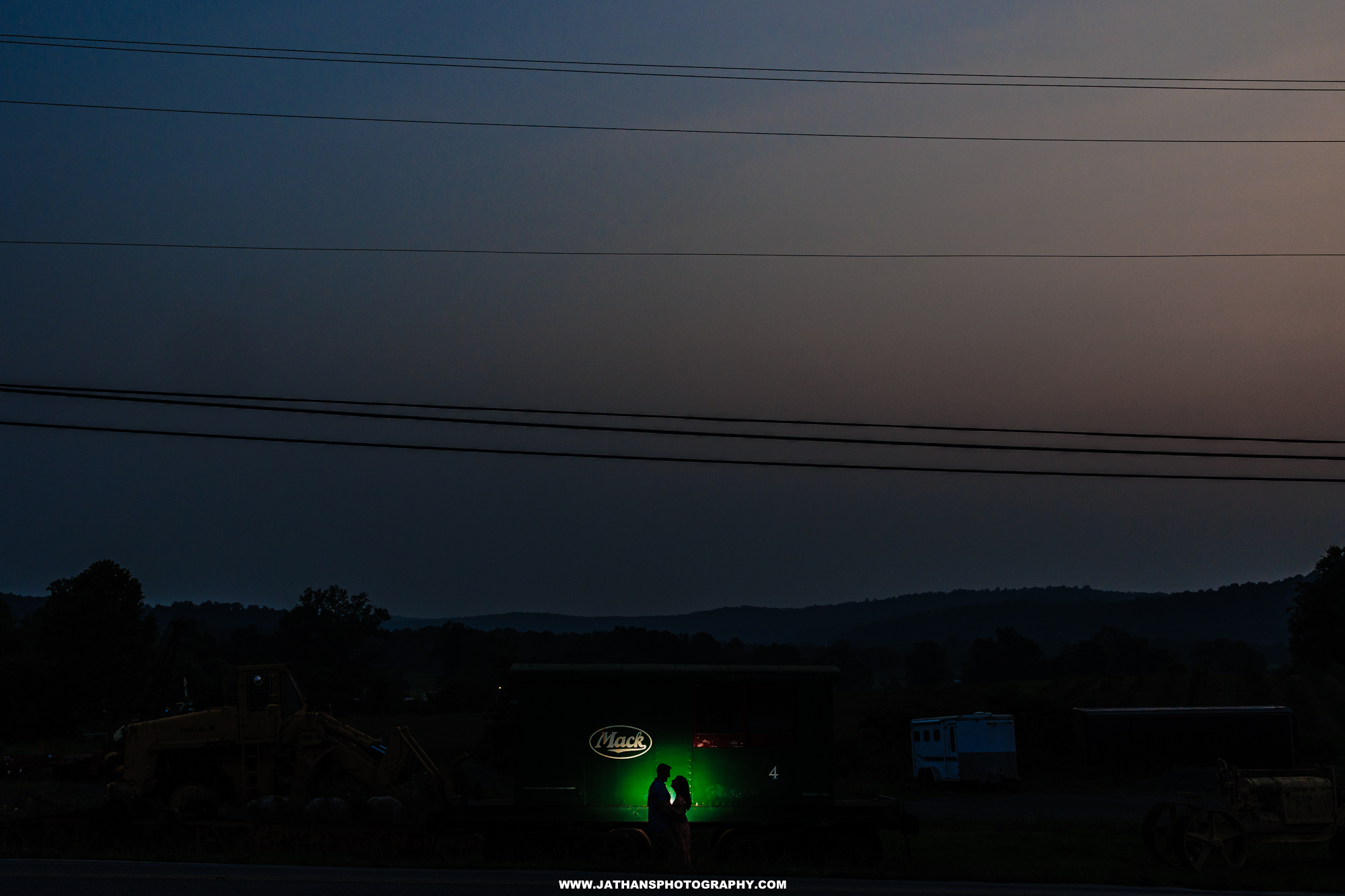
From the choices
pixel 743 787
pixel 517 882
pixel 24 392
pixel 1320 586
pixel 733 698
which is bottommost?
pixel 517 882

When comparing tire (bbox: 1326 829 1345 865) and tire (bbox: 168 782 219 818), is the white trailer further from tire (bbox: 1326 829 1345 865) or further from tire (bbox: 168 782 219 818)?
tire (bbox: 168 782 219 818)

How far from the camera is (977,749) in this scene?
138ft

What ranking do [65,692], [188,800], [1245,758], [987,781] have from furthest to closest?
[65,692] → [1245,758] → [987,781] → [188,800]

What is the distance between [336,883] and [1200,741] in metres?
42.7

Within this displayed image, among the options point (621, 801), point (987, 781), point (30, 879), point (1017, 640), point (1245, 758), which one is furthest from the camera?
point (1017, 640)

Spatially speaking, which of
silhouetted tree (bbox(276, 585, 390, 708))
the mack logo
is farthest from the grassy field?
silhouetted tree (bbox(276, 585, 390, 708))

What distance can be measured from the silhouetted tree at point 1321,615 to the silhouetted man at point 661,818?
84722 mm

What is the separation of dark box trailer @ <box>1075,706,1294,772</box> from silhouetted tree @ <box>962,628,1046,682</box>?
409 ft

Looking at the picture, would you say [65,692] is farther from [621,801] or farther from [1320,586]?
[1320,586]

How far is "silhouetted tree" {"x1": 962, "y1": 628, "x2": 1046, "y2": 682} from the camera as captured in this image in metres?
171

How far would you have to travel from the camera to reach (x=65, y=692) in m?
86.4

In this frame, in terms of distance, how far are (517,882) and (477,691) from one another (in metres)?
73.3

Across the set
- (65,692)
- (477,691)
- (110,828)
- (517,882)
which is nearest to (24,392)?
(110,828)

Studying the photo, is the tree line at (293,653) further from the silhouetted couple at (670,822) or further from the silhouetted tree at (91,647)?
the silhouetted couple at (670,822)
